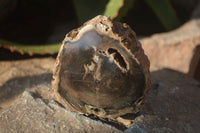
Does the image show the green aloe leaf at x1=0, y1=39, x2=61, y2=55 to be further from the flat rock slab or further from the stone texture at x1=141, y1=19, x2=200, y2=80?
the stone texture at x1=141, y1=19, x2=200, y2=80

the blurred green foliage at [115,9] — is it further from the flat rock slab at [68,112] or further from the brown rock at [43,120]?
the brown rock at [43,120]

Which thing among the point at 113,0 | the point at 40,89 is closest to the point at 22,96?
the point at 40,89

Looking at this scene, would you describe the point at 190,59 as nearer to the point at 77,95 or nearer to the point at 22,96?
the point at 77,95

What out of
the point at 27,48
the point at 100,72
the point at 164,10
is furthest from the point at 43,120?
the point at 164,10

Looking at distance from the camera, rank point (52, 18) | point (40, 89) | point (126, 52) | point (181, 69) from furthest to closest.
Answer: point (52, 18)
point (181, 69)
point (40, 89)
point (126, 52)

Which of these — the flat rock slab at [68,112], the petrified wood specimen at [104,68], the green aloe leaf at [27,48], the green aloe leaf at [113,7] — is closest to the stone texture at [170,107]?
the flat rock slab at [68,112]

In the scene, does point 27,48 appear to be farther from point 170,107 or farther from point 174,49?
point 174,49

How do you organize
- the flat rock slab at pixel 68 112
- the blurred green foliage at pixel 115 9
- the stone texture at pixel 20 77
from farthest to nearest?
the blurred green foliage at pixel 115 9 → the stone texture at pixel 20 77 → the flat rock slab at pixel 68 112
